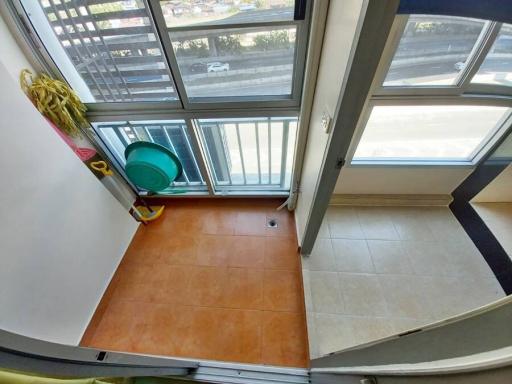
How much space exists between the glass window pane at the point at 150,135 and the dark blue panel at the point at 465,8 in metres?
1.41

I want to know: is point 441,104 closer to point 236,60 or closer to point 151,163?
point 236,60

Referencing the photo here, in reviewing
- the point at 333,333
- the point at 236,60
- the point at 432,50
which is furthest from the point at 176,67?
the point at 333,333

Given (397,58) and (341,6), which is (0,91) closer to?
(341,6)

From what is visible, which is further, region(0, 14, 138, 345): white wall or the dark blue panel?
region(0, 14, 138, 345): white wall

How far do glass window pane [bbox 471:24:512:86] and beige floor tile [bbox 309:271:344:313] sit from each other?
1.52 m

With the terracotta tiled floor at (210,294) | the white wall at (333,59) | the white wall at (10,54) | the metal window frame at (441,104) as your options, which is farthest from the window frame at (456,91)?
the white wall at (10,54)

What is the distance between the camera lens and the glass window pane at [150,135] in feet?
5.43

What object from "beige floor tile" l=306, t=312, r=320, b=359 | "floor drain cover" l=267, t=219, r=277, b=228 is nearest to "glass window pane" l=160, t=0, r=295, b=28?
"floor drain cover" l=267, t=219, r=277, b=228

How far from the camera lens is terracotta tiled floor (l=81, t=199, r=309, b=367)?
1289mm

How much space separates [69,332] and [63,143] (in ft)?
3.70

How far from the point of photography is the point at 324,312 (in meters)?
1.34

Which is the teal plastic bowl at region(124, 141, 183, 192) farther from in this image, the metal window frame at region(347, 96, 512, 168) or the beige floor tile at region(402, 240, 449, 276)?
the beige floor tile at region(402, 240, 449, 276)

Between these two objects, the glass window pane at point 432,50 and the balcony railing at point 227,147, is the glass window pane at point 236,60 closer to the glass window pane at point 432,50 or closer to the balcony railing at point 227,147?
the balcony railing at point 227,147

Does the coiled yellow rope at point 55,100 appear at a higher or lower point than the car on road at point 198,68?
lower
